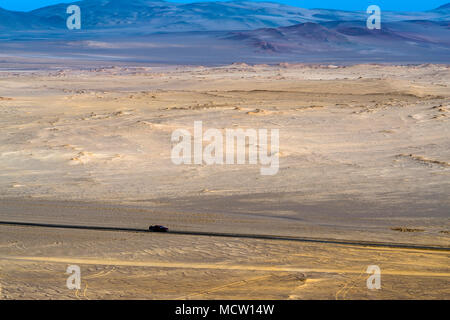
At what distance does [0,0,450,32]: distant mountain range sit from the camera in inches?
4326

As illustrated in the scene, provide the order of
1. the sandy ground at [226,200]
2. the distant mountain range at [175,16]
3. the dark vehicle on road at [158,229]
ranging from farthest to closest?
1. the distant mountain range at [175,16]
2. the dark vehicle on road at [158,229]
3. the sandy ground at [226,200]

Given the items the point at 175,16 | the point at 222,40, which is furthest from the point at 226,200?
the point at 175,16

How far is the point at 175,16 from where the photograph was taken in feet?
384

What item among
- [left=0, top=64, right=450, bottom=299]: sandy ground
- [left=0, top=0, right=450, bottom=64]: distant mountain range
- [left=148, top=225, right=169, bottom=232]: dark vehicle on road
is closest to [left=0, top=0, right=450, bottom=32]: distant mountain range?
[left=0, top=0, right=450, bottom=64]: distant mountain range

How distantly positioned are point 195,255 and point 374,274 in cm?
145

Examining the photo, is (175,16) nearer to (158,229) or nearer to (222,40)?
(222,40)

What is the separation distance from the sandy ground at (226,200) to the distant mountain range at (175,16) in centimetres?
9189

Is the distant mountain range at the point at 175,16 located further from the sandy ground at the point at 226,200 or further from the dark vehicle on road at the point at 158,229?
the dark vehicle on road at the point at 158,229

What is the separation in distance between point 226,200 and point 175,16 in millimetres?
114187

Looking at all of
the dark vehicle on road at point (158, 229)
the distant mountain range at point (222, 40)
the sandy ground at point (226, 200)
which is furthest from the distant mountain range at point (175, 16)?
the dark vehicle on road at point (158, 229)

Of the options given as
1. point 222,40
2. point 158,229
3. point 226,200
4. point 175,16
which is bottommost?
point 158,229

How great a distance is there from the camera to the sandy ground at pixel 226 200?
14.6ft

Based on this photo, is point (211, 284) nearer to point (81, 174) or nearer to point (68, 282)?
point (68, 282)

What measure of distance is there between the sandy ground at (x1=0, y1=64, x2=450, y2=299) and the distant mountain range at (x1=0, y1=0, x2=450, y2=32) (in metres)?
91.9
